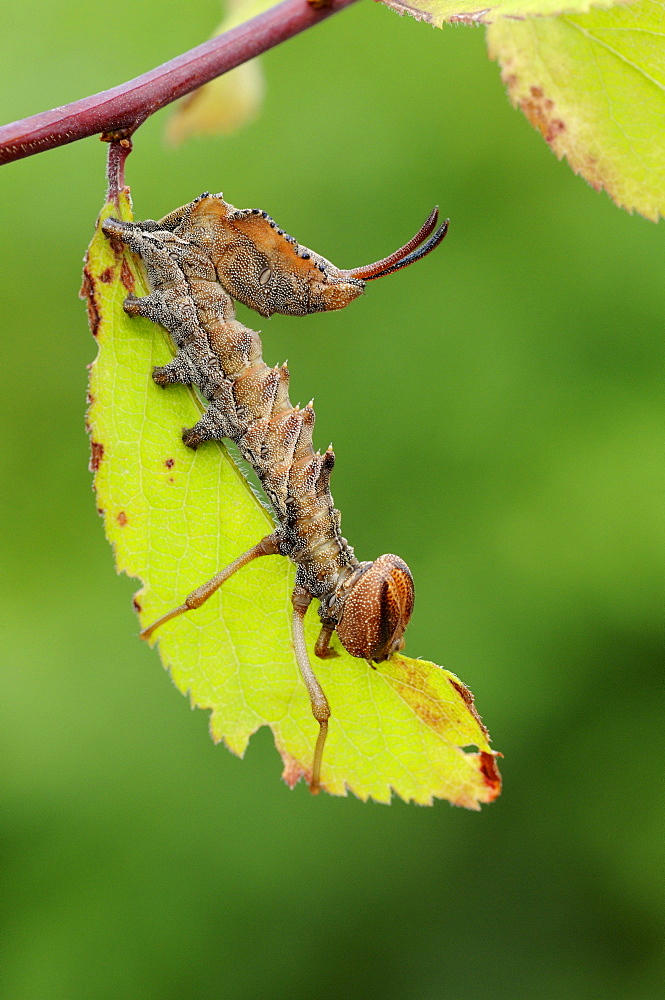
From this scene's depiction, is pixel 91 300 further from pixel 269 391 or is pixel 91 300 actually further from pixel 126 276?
pixel 269 391

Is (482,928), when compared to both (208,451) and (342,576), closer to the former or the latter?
(342,576)

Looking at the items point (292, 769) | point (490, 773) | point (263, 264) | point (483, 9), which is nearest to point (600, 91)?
point (483, 9)

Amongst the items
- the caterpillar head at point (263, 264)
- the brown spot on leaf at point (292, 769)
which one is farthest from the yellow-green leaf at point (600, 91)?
the brown spot on leaf at point (292, 769)

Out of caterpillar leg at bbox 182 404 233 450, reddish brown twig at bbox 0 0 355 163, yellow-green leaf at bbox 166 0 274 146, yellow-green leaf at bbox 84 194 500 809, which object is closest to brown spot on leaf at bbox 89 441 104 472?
yellow-green leaf at bbox 84 194 500 809

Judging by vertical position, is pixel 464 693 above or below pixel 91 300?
below

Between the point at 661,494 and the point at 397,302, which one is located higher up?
the point at 397,302

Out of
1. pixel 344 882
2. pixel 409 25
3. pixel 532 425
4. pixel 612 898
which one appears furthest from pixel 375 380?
pixel 612 898

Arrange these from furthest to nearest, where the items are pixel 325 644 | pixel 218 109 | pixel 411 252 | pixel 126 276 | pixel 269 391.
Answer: pixel 218 109, pixel 269 391, pixel 325 644, pixel 126 276, pixel 411 252
